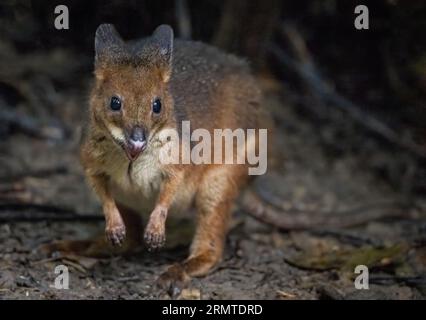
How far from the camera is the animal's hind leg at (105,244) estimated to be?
5.78 meters

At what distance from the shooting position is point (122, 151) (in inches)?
201

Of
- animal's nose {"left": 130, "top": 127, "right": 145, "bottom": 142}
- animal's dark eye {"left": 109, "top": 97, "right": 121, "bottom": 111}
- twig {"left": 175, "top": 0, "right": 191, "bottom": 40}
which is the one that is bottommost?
animal's nose {"left": 130, "top": 127, "right": 145, "bottom": 142}

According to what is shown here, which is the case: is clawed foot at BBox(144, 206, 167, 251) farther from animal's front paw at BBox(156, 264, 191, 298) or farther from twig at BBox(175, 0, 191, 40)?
twig at BBox(175, 0, 191, 40)

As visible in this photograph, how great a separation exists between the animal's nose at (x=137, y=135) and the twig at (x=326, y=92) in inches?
132

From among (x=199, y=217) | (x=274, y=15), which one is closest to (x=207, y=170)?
(x=199, y=217)

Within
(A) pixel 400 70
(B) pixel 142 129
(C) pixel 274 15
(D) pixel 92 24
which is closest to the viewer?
(B) pixel 142 129

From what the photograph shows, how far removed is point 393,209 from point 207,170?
6.49 feet

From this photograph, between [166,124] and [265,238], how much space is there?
1.85 m

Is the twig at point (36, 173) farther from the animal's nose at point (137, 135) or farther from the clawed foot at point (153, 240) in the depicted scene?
the animal's nose at point (137, 135)

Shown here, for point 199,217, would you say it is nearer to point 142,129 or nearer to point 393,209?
point 142,129

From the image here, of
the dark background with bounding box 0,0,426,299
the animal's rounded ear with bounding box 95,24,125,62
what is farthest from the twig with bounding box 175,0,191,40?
the animal's rounded ear with bounding box 95,24,125,62

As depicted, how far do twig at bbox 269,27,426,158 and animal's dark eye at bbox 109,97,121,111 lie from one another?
3331 mm

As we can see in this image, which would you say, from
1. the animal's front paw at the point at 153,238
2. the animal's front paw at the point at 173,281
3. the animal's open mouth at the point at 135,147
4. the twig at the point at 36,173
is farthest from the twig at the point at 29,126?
the animal's open mouth at the point at 135,147

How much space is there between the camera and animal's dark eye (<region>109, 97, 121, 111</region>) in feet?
15.7
